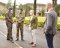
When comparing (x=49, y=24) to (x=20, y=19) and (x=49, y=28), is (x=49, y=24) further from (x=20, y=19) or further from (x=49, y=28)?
(x=20, y=19)

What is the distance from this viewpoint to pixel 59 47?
14.5 metres

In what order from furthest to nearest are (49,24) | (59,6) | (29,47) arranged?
(59,6) → (29,47) → (49,24)

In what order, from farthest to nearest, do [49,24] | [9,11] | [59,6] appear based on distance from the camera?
1. [59,6]
2. [9,11]
3. [49,24]

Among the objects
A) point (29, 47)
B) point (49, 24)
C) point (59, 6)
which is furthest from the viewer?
point (59, 6)

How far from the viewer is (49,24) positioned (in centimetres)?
1005

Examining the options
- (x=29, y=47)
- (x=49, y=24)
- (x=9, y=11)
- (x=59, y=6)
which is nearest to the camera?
(x=49, y=24)

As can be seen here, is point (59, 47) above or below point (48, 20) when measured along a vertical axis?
below

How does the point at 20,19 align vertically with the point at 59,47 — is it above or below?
above

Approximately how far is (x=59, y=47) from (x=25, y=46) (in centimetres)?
165

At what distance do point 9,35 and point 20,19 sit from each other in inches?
42.0

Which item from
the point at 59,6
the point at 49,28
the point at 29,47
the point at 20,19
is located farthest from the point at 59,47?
the point at 59,6

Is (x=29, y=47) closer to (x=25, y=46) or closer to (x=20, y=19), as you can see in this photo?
(x=25, y=46)

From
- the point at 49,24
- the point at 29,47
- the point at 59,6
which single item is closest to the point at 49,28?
the point at 49,24

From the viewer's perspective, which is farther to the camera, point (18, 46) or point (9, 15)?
Answer: point (9, 15)
